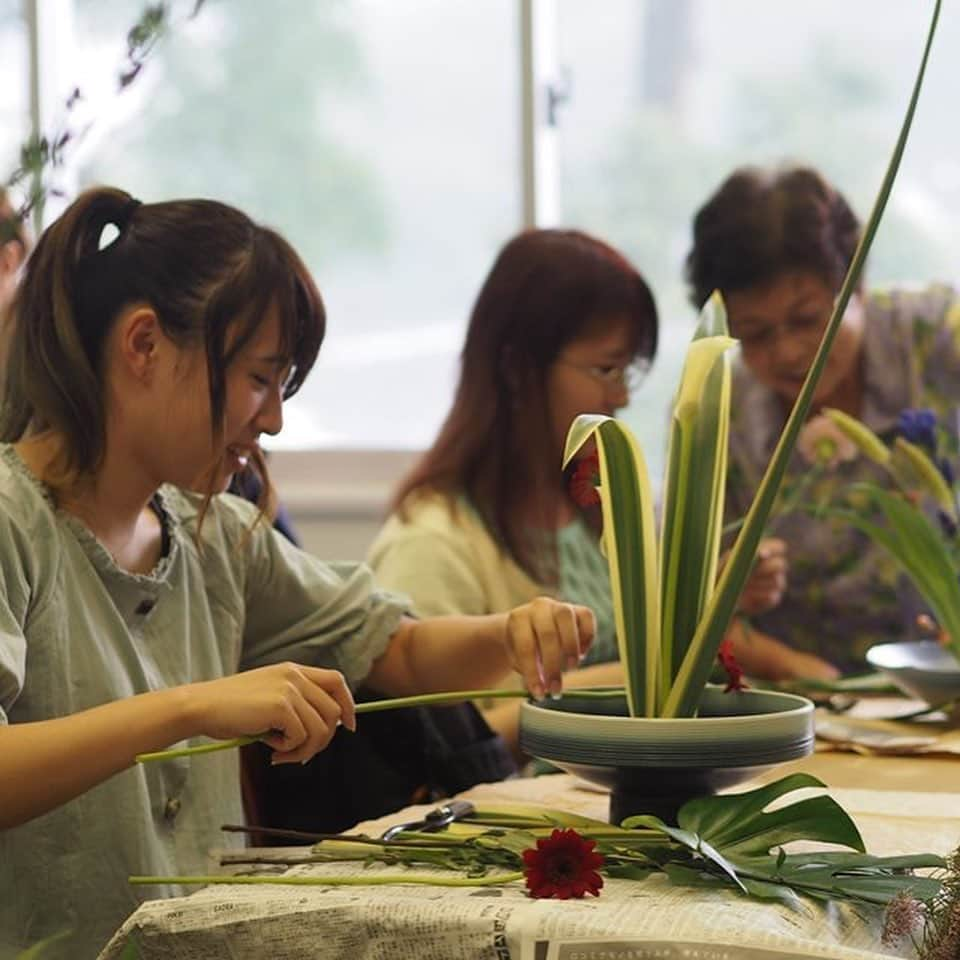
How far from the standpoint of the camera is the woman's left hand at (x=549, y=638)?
127 cm

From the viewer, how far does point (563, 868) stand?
35.0 inches

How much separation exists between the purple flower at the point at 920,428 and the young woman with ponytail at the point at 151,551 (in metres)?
0.52

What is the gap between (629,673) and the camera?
113cm

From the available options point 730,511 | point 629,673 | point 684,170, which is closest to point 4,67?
point 684,170

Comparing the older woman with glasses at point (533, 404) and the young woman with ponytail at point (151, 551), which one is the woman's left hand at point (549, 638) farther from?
the older woman with glasses at point (533, 404)

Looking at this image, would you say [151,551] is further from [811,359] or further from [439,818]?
[811,359]

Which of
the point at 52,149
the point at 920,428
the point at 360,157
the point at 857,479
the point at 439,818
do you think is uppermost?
the point at 360,157

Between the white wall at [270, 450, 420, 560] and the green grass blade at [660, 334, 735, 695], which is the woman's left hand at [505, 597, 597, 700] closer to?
the green grass blade at [660, 334, 735, 695]

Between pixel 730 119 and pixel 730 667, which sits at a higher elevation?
pixel 730 119

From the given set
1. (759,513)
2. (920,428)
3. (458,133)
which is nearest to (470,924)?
(759,513)

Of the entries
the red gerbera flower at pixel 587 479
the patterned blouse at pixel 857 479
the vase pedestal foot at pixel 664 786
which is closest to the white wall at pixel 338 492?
the patterned blouse at pixel 857 479

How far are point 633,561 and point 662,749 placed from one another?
0.15 m

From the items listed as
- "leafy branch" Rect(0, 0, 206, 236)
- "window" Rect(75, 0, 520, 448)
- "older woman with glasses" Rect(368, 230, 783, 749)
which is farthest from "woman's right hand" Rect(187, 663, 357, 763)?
"window" Rect(75, 0, 520, 448)

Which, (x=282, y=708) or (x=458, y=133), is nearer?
(x=282, y=708)
